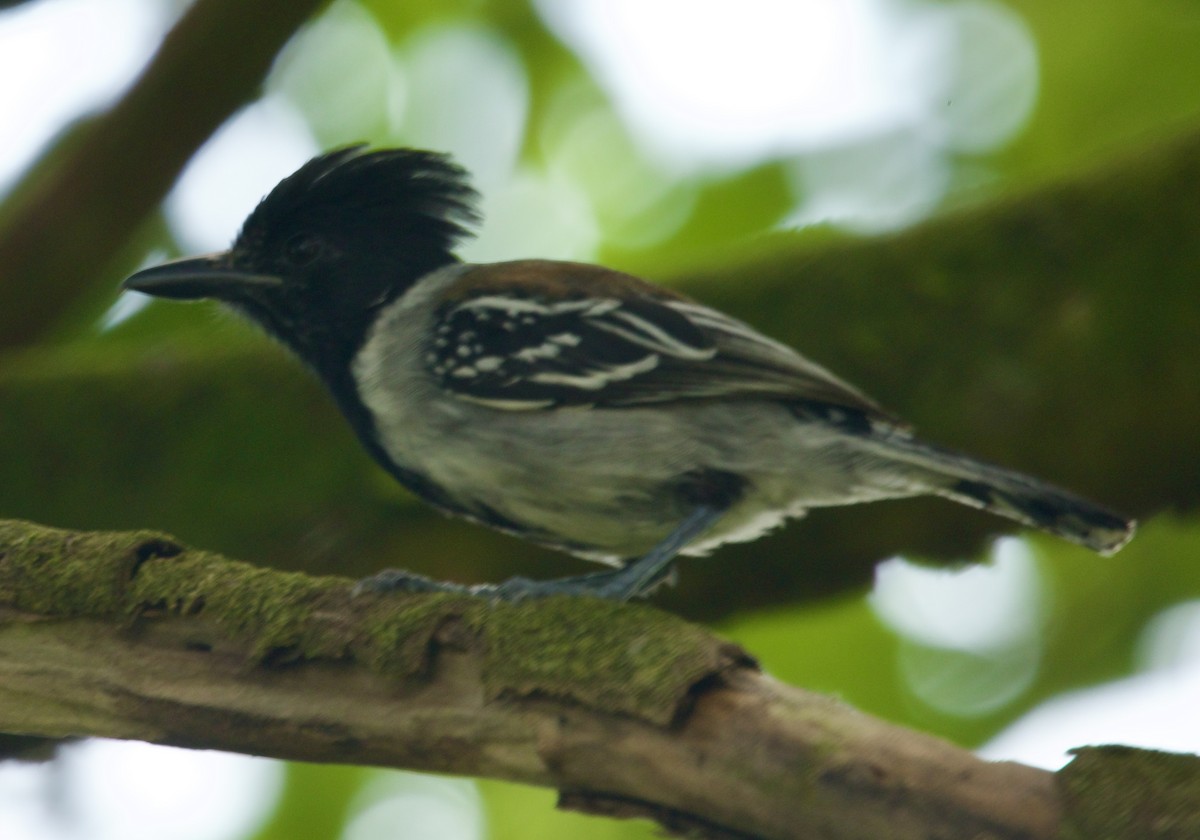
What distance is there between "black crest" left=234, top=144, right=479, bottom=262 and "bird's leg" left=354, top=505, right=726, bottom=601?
1.47m

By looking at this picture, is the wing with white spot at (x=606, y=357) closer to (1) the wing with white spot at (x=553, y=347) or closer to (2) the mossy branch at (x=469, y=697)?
(1) the wing with white spot at (x=553, y=347)

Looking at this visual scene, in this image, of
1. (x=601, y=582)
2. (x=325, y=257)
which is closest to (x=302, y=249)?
(x=325, y=257)

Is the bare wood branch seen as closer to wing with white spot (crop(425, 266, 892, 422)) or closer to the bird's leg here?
the bird's leg

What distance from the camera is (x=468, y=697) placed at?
3.28 metres

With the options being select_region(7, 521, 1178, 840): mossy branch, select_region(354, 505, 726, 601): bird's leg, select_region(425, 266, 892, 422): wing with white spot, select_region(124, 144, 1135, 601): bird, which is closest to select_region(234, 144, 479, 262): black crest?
select_region(124, 144, 1135, 601): bird

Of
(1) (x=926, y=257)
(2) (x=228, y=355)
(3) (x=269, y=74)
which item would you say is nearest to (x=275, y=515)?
(2) (x=228, y=355)

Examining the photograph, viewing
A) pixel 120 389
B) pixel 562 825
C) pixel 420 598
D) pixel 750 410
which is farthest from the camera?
pixel 562 825

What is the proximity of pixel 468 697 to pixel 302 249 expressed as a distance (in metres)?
2.27

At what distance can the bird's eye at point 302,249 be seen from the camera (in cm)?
502

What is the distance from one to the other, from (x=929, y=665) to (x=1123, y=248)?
2347 millimetres

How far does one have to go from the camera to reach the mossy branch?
2.88 meters

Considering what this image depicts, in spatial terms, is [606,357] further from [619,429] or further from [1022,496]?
[1022,496]

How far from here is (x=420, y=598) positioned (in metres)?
3.57

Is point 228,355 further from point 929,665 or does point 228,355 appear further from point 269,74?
point 929,665
